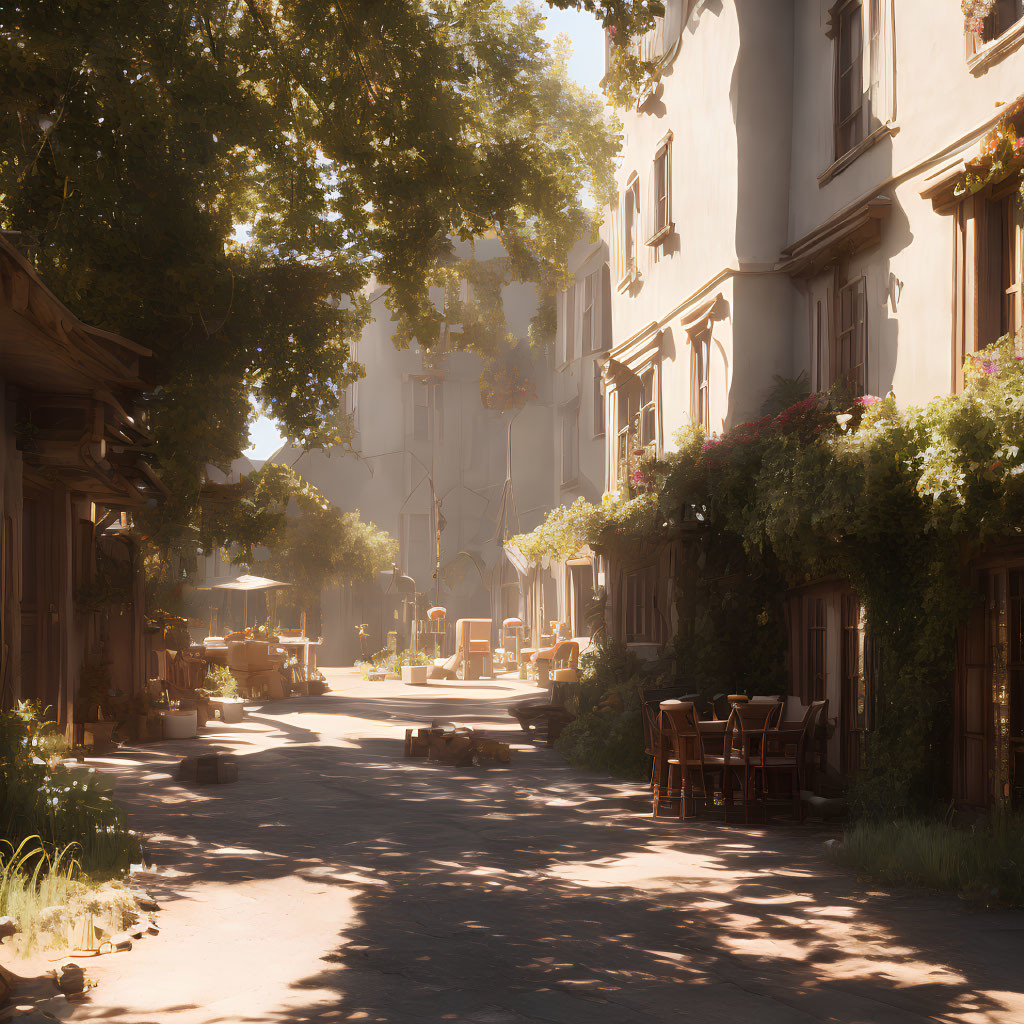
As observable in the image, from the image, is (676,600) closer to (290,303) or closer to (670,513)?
(670,513)

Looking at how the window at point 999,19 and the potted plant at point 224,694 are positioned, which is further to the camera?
the potted plant at point 224,694

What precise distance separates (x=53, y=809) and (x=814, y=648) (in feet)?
26.6

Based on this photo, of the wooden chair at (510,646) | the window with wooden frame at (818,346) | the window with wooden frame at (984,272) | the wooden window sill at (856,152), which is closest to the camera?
the window with wooden frame at (984,272)

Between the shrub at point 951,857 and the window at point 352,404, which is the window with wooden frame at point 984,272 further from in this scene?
the window at point 352,404

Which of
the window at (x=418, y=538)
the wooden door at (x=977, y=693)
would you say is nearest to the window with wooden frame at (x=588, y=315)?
the window at (x=418, y=538)

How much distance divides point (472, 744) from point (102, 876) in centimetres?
792

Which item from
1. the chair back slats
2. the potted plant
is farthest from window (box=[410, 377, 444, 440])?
the chair back slats

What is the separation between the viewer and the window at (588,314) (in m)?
28.8

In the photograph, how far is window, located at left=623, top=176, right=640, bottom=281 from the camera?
738 inches

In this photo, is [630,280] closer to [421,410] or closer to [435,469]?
[435,469]

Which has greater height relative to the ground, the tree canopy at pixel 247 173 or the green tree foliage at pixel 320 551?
the tree canopy at pixel 247 173

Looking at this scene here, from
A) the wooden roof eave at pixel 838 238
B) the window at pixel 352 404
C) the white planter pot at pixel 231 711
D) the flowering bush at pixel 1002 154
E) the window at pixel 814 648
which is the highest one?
the window at pixel 352 404

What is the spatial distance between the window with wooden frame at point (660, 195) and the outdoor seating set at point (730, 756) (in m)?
8.23

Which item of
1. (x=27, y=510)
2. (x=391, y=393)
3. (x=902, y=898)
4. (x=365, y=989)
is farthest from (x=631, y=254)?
(x=391, y=393)
